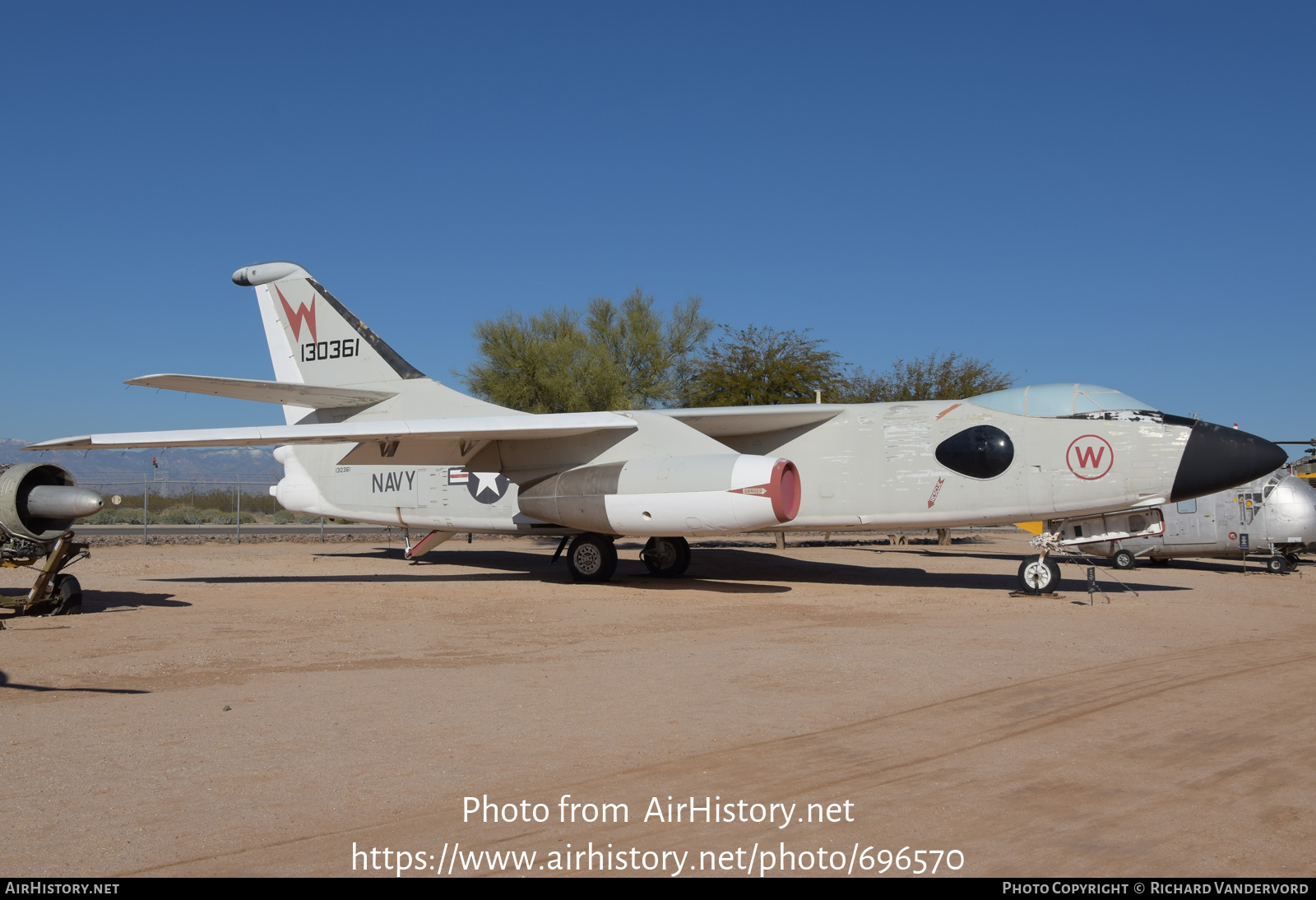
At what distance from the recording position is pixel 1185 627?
9.85 metres

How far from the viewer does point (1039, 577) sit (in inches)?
502

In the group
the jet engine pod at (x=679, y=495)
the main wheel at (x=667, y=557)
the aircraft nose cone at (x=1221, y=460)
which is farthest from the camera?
the main wheel at (x=667, y=557)

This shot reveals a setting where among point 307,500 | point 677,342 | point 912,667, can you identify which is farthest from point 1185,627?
point 677,342

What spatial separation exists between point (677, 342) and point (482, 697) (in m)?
21.5

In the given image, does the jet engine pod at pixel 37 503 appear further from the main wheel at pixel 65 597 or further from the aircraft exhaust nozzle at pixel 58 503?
the main wheel at pixel 65 597

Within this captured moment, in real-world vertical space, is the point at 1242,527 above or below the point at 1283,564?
above

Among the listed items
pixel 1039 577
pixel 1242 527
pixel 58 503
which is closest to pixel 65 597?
pixel 58 503

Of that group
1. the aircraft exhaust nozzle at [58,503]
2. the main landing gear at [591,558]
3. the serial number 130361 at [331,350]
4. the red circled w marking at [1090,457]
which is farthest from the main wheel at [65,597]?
the red circled w marking at [1090,457]

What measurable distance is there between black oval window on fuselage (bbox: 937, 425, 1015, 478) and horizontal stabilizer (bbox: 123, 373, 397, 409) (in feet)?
30.9

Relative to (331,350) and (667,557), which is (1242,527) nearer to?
(667,557)

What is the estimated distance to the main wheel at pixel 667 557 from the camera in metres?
16.0

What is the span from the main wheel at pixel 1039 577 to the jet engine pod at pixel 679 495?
3.28m

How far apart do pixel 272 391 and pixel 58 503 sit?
483cm

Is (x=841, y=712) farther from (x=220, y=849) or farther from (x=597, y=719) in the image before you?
(x=220, y=849)
